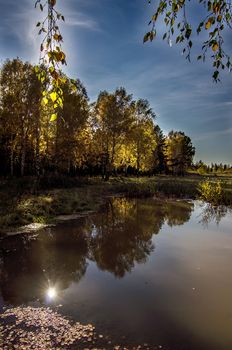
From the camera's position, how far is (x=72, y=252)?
8.80 meters

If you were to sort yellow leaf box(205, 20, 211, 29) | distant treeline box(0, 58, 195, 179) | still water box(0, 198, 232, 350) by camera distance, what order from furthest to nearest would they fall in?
distant treeline box(0, 58, 195, 179)
still water box(0, 198, 232, 350)
yellow leaf box(205, 20, 211, 29)

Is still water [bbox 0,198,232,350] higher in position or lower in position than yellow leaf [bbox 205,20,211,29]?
lower

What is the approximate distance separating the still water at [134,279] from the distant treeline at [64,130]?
14.1 meters

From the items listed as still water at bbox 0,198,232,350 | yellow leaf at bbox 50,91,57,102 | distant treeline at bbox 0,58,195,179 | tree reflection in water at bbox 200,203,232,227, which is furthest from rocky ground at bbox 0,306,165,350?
distant treeline at bbox 0,58,195,179

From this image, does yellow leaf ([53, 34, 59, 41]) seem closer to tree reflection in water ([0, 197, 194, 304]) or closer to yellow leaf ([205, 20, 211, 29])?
yellow leaf ([205, 20, 211, 29])

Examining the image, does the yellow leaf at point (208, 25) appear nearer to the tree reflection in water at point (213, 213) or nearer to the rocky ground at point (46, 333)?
the rocky ground at point (46, 333)

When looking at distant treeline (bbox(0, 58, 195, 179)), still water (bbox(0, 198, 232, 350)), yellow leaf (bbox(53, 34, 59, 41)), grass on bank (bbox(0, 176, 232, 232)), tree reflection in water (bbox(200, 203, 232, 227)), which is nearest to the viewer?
yellow leaf (bbox(53, 34, 59, 41))

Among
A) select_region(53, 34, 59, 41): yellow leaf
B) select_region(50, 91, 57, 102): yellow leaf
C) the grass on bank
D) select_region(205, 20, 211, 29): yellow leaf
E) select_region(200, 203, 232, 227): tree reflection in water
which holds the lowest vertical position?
select_region(200, 203, 232, 227): tree reflection in water

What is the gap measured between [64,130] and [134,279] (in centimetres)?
2502

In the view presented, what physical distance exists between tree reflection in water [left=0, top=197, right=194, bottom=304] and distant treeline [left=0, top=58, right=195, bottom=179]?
12085 mm

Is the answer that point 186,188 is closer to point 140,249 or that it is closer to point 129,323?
point 140,249

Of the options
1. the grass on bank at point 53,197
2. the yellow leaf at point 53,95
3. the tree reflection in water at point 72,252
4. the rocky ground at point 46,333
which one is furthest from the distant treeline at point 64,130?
the yellow leaf at point 53,95

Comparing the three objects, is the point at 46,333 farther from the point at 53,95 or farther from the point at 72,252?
the point at 72,252

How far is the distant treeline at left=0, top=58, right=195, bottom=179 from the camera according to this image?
27.6 meters
